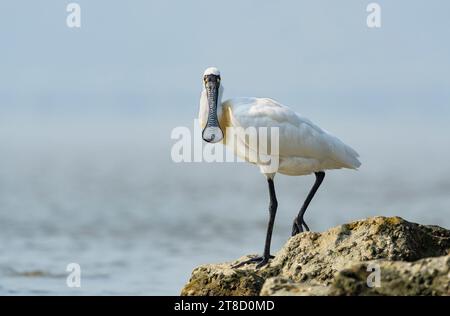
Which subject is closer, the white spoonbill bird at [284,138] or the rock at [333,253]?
the rock at [333,253]

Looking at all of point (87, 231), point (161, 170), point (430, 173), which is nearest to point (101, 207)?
point (87, 231)

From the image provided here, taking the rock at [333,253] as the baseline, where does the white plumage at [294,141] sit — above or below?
above

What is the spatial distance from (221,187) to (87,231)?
22.7m

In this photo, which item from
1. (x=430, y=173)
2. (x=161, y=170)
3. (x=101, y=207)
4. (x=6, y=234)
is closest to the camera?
(x=6, y=234)

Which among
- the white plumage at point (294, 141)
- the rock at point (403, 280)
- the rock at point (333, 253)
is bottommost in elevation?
the rock at point (403, 280)

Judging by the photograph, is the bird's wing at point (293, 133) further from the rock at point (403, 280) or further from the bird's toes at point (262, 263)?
the rock at point (403, 280)

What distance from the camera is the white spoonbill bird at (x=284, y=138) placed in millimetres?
16453

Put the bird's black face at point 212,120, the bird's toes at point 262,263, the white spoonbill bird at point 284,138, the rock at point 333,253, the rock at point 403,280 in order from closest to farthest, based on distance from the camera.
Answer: the rock at point 403,280 < the rock at point 333,253 < the bird's toes at point 262,263 < the white spoonbill bird at point 284,138 < the bird's black face at point 212,120

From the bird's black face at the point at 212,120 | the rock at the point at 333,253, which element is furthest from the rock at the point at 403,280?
the bird's black face at the point at 212,120

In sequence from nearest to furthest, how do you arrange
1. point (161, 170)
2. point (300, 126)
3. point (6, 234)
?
point (300, 126) < point (6, 234) < point (161, 170)

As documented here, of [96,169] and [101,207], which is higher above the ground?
[96,169]

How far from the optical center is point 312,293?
34.8ft
